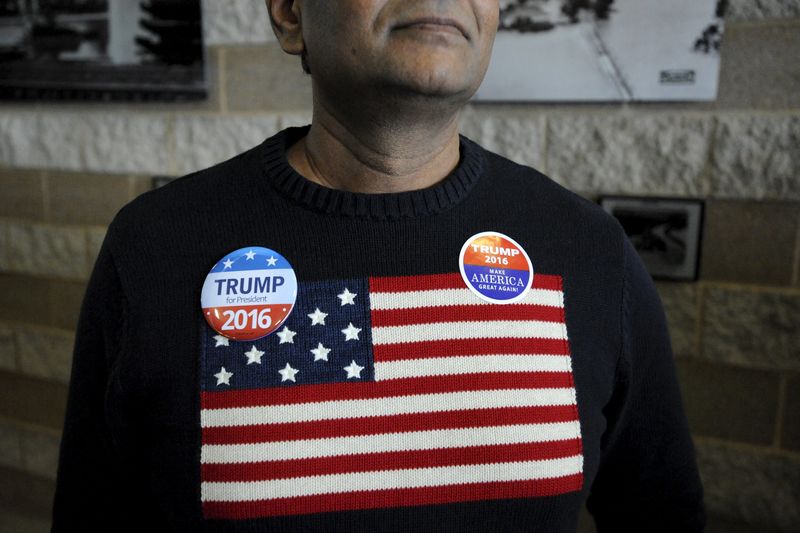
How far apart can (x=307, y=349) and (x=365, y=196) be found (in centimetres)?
21

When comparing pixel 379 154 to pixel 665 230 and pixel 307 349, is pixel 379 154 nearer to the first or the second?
pixel 307 349

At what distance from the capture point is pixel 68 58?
6.62ft

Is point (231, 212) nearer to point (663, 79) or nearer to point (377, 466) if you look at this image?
point (377, 466)

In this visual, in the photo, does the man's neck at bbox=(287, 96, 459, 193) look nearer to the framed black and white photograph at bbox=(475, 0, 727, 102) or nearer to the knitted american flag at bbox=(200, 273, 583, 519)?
the knitted american flag at bbox=(200, 273, 583, 519)

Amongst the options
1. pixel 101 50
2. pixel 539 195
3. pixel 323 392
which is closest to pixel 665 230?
pixel 539 195

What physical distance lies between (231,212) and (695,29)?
1.01 metres

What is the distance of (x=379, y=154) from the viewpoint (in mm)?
896

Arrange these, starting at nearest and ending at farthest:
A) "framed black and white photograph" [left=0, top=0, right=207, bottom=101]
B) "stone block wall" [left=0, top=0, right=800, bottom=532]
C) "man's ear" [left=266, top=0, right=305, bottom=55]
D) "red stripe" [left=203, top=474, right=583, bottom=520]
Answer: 1. "red stripe" [left=203, top=474, right=583, bottom=520]
2. "man's ear" [left=266, top=0, right=305, bottom=55]
3. "stone block wall" [left=0, top=0, right=800, bottom=532]
4. "framed black and white photograph" [left=0, top=0, right=207, bottom=101]

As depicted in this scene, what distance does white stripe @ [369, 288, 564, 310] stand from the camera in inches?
→ 33.9

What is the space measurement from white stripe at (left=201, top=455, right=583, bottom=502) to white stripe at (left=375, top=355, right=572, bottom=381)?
0.11 m

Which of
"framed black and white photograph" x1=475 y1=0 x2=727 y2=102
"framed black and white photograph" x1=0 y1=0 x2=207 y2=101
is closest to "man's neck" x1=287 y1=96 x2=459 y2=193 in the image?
"framed black and white photograph" x1=475 y1=0 x2=727 y2=102

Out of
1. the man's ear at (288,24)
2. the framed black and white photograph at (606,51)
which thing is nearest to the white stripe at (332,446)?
the man's ear at (288,24)

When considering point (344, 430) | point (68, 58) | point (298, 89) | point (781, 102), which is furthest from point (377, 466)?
point (68, 58)

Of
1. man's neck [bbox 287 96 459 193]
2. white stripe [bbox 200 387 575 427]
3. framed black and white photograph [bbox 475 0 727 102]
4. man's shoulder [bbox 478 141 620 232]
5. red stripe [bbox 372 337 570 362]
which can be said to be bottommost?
white stripe [bbox 200 387 575 427]
